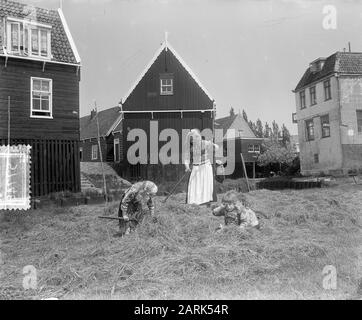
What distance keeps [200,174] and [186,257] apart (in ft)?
10.1

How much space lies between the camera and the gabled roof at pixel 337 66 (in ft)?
17.6

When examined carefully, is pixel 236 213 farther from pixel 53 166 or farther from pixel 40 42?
pixel 40 42

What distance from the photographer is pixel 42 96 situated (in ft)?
35.7

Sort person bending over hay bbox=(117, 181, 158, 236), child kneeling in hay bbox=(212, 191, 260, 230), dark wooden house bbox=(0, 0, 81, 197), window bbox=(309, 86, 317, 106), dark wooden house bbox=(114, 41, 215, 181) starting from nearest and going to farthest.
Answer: person bending over hay bbox=(117, 181, 158, 236), child kneeling in hay bbox=(212, 191, 260, 230), window bbox=(309, 86, 317, 106), dark wooden house bbox=(0, 0, 81, 197), dark wooden house bbox=(114, 41, 215, 181)

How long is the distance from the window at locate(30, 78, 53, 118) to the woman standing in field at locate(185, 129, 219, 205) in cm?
533

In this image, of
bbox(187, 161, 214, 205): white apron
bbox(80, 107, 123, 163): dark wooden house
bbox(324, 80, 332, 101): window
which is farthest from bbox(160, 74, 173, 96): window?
bbox(324, 80, 332, 101): window

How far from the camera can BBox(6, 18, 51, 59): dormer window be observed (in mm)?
10438

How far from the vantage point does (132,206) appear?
16.8 feet

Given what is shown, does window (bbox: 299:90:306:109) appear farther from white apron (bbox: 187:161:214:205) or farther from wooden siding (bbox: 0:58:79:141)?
wooden siding (bbox: 0:58:79:141)

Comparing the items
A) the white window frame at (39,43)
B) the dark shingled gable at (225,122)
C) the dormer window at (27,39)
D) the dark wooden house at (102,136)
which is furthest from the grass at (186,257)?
the dark shingled gable at (225,122)

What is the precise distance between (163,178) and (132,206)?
2.48 meters

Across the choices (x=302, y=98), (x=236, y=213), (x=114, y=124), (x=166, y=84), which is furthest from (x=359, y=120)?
(x=114, y=124)

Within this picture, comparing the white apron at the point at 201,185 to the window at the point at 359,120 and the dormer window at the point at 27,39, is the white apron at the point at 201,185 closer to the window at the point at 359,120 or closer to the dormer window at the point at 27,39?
the window at the point at 359,120
